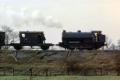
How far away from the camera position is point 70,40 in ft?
127

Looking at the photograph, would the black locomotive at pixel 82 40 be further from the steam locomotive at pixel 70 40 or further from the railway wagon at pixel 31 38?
the railway wagon at pixel 31 38

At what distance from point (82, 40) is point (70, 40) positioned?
4.23 feet

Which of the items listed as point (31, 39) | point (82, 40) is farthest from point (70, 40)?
point (31, 39)

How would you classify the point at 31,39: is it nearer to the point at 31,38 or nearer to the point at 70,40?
the point at 31,38

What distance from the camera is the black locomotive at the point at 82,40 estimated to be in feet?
125

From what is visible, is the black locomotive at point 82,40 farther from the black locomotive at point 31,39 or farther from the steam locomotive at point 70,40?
the black locomotive at point 31,39

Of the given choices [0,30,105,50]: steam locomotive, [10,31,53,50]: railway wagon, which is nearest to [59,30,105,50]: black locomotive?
[0,30,105,50]: steam locomotive

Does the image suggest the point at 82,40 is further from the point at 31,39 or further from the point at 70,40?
the point at 31,39

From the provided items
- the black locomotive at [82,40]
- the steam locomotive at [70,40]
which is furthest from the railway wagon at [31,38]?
the black locomotive at [82,40]

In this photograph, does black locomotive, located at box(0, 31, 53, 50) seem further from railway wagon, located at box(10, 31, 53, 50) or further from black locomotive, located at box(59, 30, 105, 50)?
black locomotive, located at box(59, 30, 105, 50)

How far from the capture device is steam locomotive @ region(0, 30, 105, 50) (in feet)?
125

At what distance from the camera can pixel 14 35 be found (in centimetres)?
7306

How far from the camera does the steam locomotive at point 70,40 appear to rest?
125 ft

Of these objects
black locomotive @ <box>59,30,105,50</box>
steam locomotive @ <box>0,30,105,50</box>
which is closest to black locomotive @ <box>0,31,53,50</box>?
steam locomotive @ <box>0,30,105,50</box>
